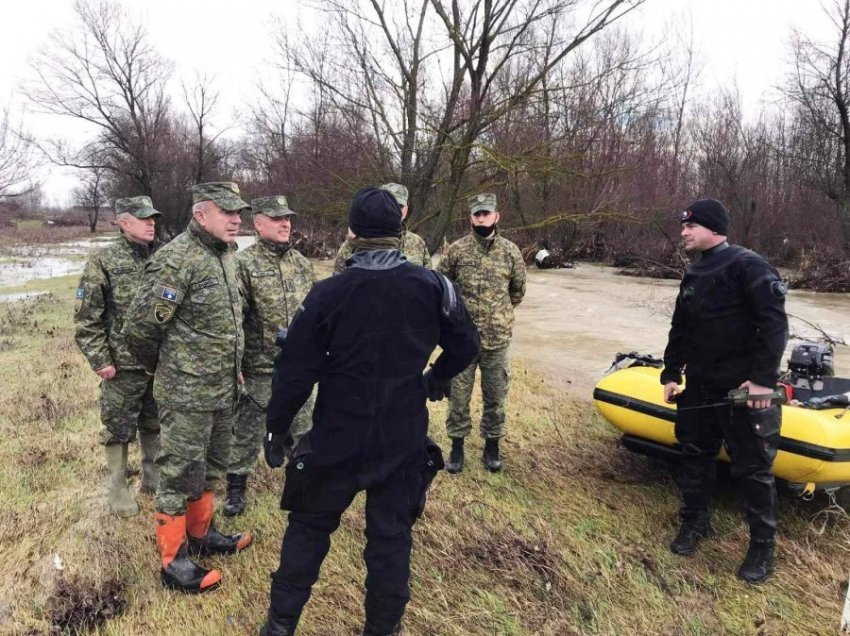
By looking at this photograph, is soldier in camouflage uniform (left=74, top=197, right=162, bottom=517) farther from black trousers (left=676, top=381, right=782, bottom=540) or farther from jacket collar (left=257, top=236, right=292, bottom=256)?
black trousers (left=676, top=381, right=782, bottom=540)

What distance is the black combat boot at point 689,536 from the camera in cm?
292

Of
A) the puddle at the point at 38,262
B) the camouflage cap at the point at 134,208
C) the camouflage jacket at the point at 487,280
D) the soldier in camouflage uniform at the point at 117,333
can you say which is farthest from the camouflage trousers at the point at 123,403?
the puddle at the point at 38,262

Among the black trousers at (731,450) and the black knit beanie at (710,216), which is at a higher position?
the black knit beanie at (710,216)

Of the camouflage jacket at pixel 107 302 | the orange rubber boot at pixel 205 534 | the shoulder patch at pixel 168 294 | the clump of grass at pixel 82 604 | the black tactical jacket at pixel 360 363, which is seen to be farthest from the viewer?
the camouflage jacket at pixel 107 302

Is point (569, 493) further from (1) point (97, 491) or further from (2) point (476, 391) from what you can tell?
(1) point (97, 491)

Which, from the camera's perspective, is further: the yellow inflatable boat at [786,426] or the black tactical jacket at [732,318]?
the yellow inflatable boat at [786,426]

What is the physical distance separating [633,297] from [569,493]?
11.6 meters

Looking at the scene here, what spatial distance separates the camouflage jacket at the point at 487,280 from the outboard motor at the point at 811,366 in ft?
6.67

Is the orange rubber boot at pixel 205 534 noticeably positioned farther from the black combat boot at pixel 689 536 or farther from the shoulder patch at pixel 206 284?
the black combat boot at pixel 689 536

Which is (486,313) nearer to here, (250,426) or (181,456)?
(250,426)

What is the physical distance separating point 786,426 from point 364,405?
252 cm

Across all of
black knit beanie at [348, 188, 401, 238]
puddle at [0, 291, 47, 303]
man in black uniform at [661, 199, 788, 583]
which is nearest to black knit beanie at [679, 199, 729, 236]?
man in black uniform at [661, 199, 788, 583]

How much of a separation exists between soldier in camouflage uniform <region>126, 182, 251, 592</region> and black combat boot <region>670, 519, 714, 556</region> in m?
2.32

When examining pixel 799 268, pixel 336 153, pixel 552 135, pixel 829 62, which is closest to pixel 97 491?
pixel 336 153
